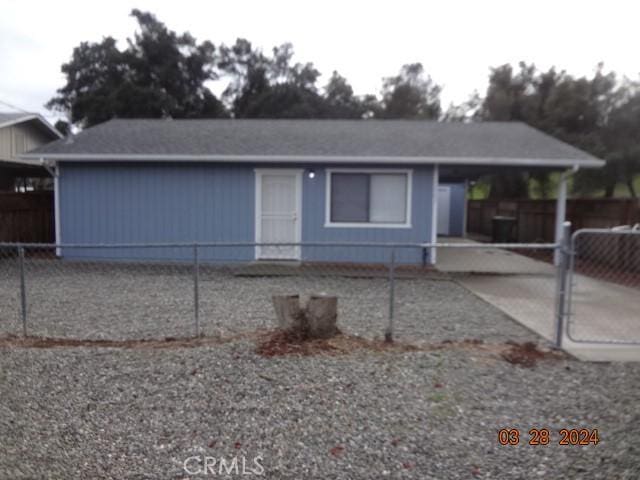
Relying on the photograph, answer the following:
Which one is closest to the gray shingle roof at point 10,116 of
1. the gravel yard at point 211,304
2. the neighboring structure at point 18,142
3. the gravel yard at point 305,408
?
the neighboring structure at point 18,142

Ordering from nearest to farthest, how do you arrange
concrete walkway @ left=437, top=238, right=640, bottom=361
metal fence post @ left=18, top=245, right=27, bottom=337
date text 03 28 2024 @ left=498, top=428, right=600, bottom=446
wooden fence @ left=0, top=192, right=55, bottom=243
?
date text 03 28 2024 @ left=498, top=428, right=600, bottom=446
metal fence post @ left=18, top=245, right=27, bottom=337
concrete walkway @ left=437, top=238, right=640, bottom=361
wooden fence @ left=0, top=192, right=55, bottom=243

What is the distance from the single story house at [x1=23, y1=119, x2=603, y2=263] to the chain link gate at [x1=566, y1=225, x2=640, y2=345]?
2295 millimetres

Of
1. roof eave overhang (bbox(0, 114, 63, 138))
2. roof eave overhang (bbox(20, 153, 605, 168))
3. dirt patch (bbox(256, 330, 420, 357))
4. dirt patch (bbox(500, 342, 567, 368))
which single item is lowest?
dirt patch (bbox(500, 342, 567, 368))

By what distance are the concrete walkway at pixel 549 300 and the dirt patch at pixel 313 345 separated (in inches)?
75.5

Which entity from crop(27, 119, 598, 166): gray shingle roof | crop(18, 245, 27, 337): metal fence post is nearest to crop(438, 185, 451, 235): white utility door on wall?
crop(27, 119, 598, 166): gray shingle roof

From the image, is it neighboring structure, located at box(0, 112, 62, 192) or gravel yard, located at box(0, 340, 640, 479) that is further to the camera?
neighboring structure, located at box(0, 112, 62, 192)

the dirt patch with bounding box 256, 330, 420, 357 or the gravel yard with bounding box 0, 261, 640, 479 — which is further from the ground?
the dirt patch with bounding box 256, 330, 420, 357

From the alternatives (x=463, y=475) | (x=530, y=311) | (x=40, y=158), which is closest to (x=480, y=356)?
(x=463, y=475)

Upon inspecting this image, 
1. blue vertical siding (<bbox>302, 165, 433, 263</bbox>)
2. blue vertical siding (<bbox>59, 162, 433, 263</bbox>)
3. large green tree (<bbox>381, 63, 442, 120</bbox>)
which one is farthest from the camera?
large green tree (<bbox>381, 63, 442, 120</bbox>)

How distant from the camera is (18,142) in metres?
16.8

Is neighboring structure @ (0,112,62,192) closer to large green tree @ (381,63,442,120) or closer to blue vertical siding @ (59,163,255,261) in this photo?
blue vertical siding @ (59,163,255,261)

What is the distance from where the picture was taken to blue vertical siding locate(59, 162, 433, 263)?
37.4 feet

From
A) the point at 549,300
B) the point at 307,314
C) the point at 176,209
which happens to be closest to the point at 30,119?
the point at 176,209

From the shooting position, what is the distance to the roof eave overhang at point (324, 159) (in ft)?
35.5
